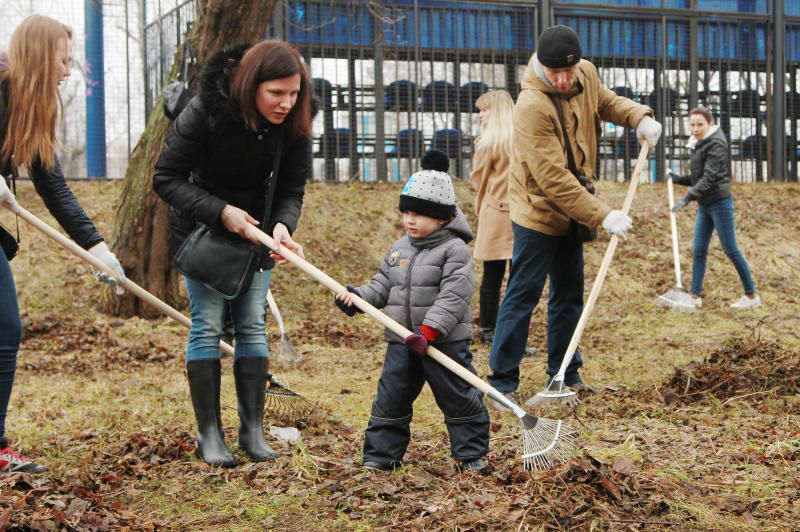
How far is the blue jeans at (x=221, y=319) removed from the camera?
414 cm

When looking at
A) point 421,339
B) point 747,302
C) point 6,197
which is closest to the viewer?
point 421,339

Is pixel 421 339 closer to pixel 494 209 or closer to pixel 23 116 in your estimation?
pixel 23 116

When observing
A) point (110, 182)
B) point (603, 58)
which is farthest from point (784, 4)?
point (110, 182)

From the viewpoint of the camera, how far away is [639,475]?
3418mm

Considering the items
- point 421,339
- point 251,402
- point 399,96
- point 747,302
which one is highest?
point 399,96

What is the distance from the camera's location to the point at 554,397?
4992mm

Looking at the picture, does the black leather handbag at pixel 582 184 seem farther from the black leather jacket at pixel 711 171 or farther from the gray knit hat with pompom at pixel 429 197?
the black leather jacket at pixel 711 171

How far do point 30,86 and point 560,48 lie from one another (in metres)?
2.54

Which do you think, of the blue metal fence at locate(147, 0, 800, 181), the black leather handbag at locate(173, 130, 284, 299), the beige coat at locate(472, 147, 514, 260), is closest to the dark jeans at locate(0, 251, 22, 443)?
the black leather handbag at locate(173, 130, 284, 299)

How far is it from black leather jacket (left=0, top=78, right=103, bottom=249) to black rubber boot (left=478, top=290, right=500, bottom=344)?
374 cm

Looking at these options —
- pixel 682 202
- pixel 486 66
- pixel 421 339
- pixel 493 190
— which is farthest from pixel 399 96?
pixel 421 339

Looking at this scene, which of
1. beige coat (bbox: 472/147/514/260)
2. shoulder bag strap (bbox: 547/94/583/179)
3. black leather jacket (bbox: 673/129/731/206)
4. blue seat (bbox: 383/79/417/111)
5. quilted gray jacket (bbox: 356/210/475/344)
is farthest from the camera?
blue seat (bbox: 383/79/417/111)

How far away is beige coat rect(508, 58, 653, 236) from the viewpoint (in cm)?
495

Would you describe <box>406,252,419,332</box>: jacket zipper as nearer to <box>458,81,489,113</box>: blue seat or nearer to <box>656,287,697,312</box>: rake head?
<box>656,287,697,312</box>: rake head
